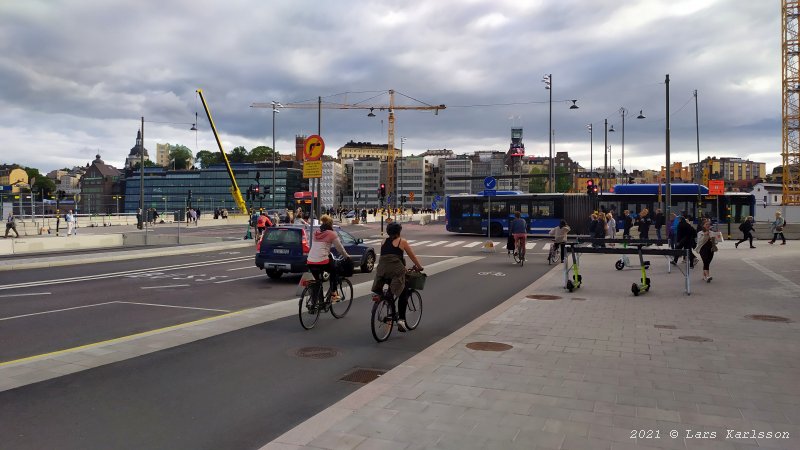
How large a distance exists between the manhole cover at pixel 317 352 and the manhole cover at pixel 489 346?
1786 mm

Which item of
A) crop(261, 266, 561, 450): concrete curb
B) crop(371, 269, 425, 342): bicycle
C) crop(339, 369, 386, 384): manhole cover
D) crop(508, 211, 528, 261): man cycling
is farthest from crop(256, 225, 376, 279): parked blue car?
crop(339, 369, 386, 384): manhole cover

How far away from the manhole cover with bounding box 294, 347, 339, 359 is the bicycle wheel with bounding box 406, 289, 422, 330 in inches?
64.5

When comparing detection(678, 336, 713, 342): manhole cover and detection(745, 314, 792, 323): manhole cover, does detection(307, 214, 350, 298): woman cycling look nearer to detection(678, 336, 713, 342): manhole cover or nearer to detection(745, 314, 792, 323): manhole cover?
detection(678, 336, 713, 342): manhole cover

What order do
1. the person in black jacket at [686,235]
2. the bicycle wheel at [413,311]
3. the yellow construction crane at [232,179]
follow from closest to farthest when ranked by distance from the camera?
1. the bicycle wheel at [413,311]
2. the person in black jacket at [686,235]
3. the yellow construction crane at [232,179]

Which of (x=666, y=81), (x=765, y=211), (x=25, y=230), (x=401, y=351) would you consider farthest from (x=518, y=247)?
(x=765, y=211)

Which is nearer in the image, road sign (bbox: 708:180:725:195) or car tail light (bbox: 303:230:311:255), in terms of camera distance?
car tail light (bbox: 303:230:311:255)

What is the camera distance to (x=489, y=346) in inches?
283

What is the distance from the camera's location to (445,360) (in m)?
6.46

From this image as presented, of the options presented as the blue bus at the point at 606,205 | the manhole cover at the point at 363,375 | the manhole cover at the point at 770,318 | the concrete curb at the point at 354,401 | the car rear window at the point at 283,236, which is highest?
the blue bus at the point at 606,205

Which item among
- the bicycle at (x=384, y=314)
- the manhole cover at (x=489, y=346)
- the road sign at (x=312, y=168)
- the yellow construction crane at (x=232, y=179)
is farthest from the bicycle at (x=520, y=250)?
the yellow construction crane at (x=232, y=179)

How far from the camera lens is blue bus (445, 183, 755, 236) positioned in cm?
3594

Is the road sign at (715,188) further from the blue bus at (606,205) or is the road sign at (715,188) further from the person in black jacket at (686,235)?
the person in black jacket at (686,235)

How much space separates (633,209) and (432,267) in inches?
934

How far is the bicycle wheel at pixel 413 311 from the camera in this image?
877 cm
